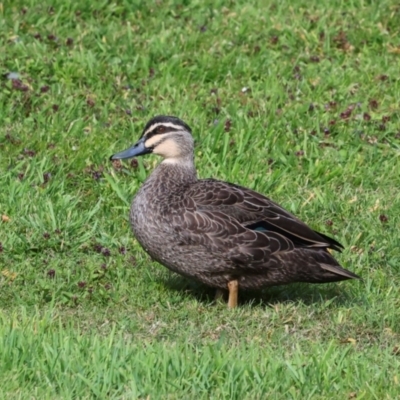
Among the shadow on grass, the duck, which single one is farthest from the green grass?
Answer: the duck

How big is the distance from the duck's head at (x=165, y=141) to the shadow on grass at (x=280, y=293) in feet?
2.56

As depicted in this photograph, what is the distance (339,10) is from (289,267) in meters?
4.52

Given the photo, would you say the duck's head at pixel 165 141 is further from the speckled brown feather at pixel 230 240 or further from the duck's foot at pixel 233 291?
the duck's foot at pixel 233 291

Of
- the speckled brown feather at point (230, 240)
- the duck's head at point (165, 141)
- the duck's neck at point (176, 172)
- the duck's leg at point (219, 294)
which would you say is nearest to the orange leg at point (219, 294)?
the duck's leg at point (219, 294)

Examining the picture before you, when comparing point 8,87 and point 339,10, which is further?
point 339,10

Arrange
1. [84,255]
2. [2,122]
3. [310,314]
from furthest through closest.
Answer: [2,122], [84,255], [310,314]

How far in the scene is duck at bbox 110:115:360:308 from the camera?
6.24 m

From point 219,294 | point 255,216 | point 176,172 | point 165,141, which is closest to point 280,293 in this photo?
point 219,294

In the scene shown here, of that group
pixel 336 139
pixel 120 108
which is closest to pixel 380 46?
pixel 336 139

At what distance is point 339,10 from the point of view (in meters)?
10.1

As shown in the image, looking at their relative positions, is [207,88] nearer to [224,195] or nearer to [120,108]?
[120,108]

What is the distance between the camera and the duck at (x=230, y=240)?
624cm

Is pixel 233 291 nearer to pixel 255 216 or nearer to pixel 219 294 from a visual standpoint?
pixel 219 294

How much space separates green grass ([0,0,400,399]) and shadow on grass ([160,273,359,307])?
21 millimetres
